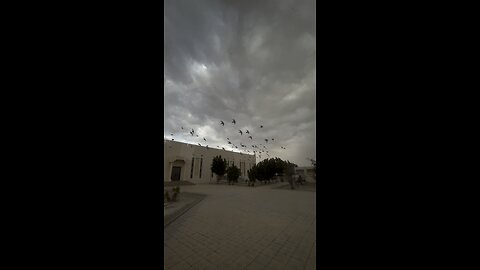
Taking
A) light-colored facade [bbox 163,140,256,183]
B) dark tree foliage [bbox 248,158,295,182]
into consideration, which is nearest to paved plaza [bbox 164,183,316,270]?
dark tree foliage [bbox 248,158,295,182]

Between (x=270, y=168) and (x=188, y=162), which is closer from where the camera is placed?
(x=270, y=168)

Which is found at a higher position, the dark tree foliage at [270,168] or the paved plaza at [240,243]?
the dark tree foliage at [270,168]

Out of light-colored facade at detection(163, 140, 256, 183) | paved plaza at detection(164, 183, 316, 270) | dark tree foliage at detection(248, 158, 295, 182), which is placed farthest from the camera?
light-colored facade at detection(163, 140, 256, 183)

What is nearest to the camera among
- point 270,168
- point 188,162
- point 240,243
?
point 240,243

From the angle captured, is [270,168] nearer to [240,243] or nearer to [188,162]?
[188,162]

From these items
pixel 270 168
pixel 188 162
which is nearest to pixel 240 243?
pixel 270 168

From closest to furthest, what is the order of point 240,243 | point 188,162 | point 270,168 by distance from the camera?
point 240,243
point 270,168
point 188,162

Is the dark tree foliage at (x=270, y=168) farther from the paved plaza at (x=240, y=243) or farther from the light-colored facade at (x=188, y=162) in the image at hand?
the paved plaza at (x=240, y=243)

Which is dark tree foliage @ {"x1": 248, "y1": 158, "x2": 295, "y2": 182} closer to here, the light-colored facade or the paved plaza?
the light-colored facade

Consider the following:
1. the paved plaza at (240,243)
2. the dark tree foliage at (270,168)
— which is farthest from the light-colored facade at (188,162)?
the paved plaza at (240,243)
